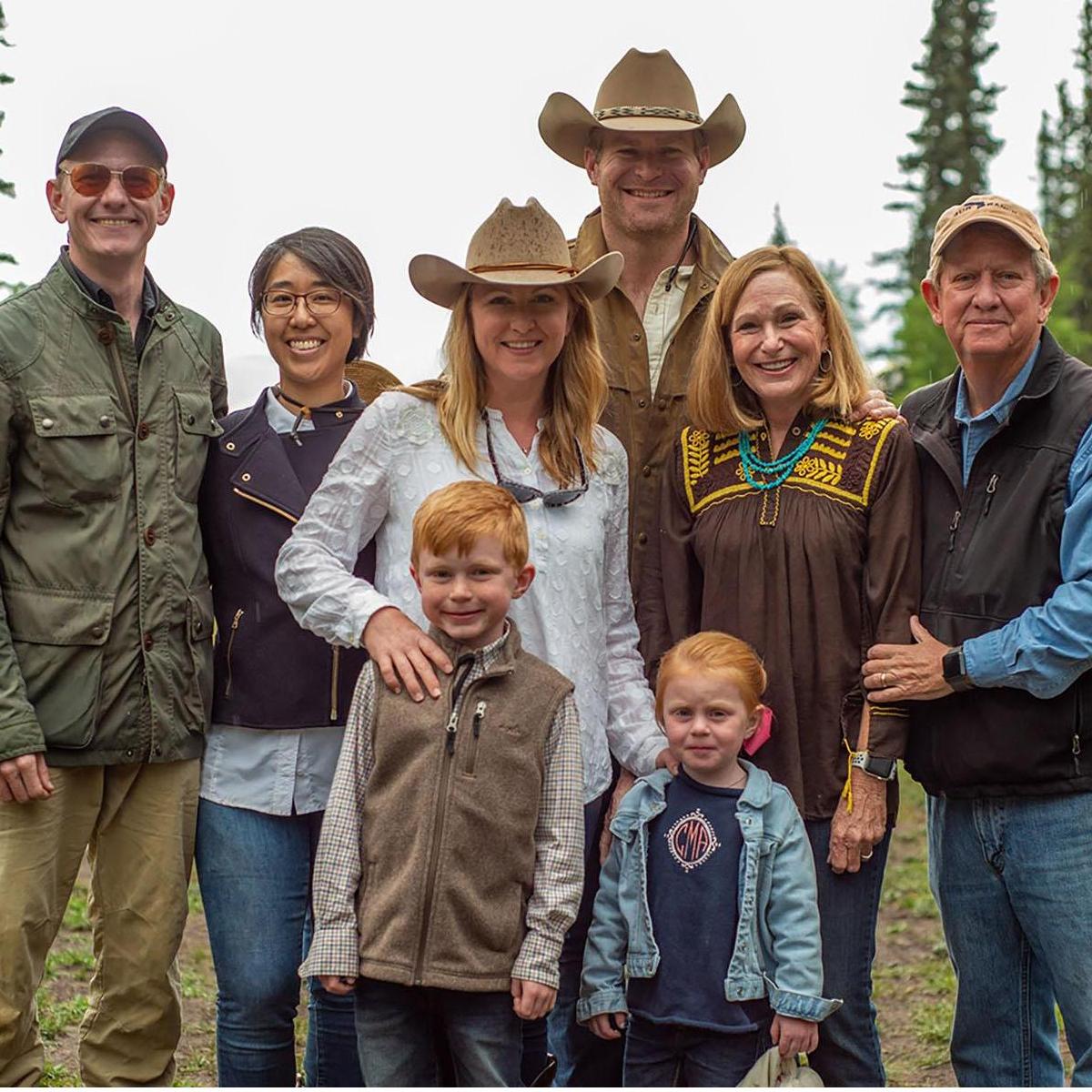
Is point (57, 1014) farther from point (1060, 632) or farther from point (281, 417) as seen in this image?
point (1060, 632)

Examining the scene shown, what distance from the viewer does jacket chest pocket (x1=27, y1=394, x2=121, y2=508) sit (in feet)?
13.1

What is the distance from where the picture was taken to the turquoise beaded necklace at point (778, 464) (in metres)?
4.20

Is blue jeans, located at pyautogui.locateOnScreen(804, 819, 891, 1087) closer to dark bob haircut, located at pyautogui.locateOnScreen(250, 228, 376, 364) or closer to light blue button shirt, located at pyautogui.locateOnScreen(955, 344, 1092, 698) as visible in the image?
light blue button shirt, located at pyautogui.locateOnScreen(955, 344, 1092, 698)

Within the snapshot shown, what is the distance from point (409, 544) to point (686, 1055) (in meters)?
1.55

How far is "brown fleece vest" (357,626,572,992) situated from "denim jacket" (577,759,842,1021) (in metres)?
0.38

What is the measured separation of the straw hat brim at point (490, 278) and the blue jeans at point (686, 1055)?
2.03m

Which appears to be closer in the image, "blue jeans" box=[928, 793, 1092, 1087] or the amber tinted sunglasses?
"blue jeans" box=[928, 793, 1092, 1087]

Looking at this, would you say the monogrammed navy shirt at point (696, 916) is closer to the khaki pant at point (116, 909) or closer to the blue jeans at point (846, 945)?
the blue jeans at point (846, 945)

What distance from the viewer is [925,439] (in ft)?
14.1

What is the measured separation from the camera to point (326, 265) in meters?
4.43

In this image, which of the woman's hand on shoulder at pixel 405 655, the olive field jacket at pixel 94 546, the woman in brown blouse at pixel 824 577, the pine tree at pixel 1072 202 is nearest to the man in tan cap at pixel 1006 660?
the woman in brown blouse at pixel 824 577

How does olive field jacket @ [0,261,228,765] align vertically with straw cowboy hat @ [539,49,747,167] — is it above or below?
below

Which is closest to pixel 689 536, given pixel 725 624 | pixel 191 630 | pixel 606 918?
pixel 725 624

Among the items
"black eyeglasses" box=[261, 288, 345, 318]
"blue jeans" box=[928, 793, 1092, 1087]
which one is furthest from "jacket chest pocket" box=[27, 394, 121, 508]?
"blue jeans" box=[928, 793, 1092, 1087]
